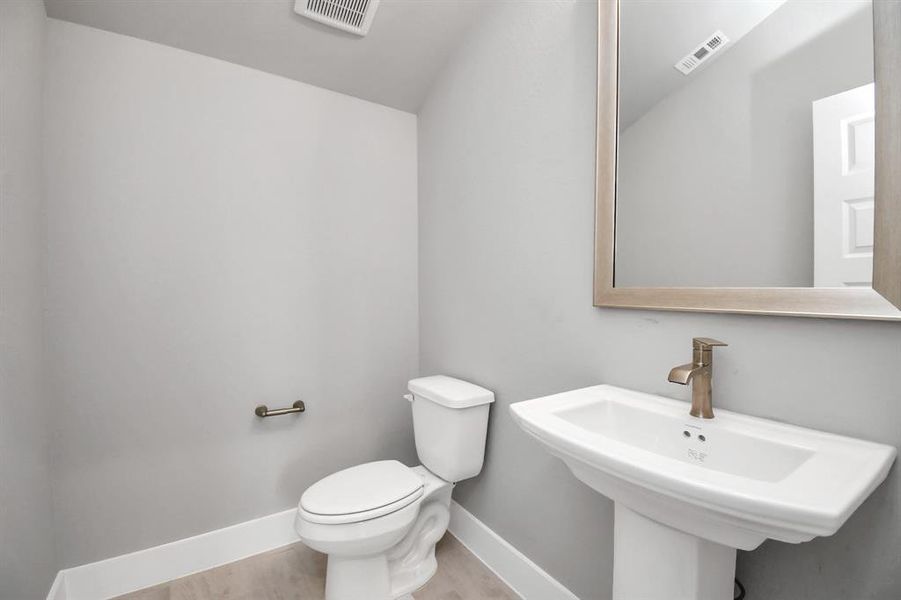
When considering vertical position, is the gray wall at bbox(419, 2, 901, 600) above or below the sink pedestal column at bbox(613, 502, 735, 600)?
above

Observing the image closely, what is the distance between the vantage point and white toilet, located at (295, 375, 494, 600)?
48.8 inches

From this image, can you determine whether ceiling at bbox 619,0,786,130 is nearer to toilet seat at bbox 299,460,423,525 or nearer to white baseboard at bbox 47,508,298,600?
toilet seat at bbox 299,460,423,525

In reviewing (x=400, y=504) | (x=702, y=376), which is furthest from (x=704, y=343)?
(x=400, y=504)

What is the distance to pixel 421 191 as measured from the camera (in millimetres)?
2057

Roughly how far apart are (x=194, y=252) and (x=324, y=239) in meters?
0.53

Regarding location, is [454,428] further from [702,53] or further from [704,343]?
[702,53]

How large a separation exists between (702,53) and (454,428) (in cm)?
138

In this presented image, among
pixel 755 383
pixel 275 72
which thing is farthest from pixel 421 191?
pixel 755 383

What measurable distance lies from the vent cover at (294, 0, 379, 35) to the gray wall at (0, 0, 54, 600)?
2.71ft

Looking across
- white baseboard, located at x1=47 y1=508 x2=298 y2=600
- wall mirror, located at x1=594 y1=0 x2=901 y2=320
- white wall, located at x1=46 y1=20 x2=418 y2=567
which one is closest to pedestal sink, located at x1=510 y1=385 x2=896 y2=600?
wall mirror, located at x1=594 y1=0 x2=901 y2=320

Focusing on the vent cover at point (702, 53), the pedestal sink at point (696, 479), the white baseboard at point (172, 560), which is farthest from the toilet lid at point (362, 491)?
the vent cover at point (702, 53)

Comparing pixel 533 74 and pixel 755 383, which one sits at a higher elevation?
pixel 533 74

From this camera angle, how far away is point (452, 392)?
1.53 metres

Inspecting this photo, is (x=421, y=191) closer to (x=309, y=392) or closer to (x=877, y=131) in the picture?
(x=309, y=392)
